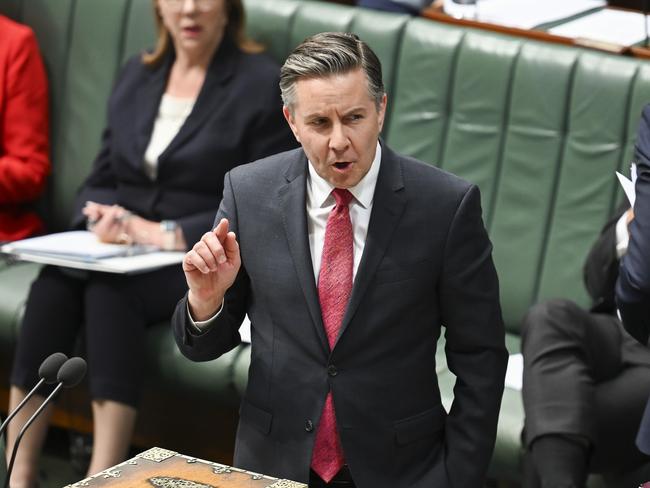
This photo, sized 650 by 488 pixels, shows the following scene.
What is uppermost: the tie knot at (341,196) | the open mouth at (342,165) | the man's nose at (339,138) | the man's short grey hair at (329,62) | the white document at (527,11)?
the man's short grey hair at (329,62)

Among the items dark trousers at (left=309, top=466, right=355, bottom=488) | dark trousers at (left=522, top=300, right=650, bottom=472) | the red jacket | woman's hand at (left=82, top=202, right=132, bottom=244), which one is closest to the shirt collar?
dark trousers at (left=309, top=466, right=355, bottom=488)

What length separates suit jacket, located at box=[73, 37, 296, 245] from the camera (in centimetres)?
380

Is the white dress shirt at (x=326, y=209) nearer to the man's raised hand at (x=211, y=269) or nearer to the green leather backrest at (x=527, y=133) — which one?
the man's raised hand at (x=211, y=269)

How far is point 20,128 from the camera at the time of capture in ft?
13.9

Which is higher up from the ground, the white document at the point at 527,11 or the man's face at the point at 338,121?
the man's face at the point at 338,121

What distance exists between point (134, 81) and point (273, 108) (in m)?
0.48

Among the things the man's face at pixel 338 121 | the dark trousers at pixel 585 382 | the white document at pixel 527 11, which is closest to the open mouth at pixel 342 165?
the man's face at pixel 338 121

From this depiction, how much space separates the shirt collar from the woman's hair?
5.51 ft

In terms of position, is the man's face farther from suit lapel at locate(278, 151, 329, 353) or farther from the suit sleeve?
the suit sleeve

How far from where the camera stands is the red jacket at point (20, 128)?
423 cm

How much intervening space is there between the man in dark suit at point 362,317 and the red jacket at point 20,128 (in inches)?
80.4

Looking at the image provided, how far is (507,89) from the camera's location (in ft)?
12.5

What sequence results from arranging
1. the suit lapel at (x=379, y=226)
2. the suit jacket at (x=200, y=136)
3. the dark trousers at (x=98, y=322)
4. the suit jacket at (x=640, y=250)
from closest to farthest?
the suit lapel at (x=379, y=226), the suit jacket at (x=640, y=250), the dark trousers at (x=98, y=322), the suit jacket at (x=200, y=136)

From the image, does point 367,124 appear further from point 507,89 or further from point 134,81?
point 134,81
